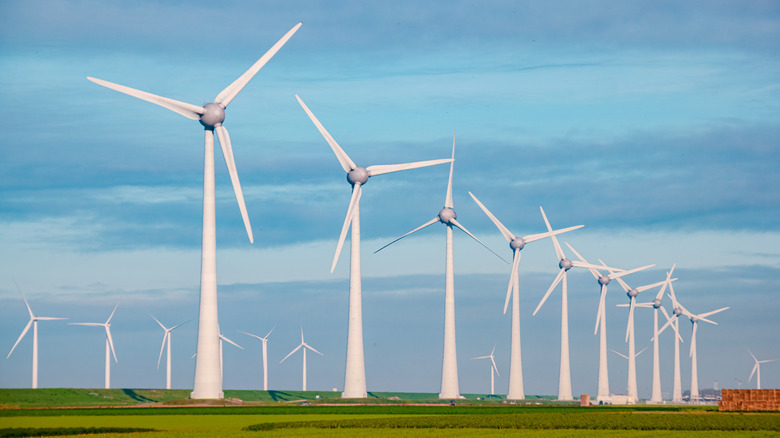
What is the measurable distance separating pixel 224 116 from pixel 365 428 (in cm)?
4412

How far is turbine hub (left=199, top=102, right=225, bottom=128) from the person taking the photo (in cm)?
10419

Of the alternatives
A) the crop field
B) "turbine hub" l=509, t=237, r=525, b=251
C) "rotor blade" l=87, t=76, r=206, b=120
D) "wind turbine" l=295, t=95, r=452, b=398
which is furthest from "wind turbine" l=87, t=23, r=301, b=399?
"turbine hub" l=509, t=237, r=525, b=251

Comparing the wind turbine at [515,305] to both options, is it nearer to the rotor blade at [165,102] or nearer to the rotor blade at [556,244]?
the rotor blade at [556,244]

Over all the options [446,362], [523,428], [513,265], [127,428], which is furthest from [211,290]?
[513,265]

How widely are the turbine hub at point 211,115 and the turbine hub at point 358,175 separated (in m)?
23.9

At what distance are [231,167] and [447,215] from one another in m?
50.5

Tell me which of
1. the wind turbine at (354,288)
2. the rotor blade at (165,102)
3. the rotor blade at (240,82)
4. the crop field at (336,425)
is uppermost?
the rotor blade at (240,82)

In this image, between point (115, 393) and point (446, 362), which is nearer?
point (446, 362)

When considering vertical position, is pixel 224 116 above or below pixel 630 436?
Answer: above

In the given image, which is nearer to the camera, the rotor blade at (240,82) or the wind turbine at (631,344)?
the rotor blade at (240,82)

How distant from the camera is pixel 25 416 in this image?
8912 cm

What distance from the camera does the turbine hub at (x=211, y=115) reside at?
10419 centimetres

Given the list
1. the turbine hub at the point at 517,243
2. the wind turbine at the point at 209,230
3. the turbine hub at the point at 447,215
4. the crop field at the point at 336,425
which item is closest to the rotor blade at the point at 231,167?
the wind turbine at the point at 209,230

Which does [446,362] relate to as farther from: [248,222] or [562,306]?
[248,222]
